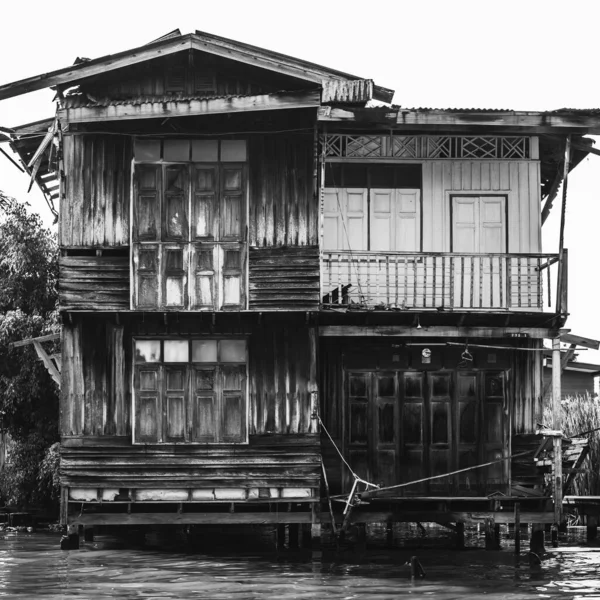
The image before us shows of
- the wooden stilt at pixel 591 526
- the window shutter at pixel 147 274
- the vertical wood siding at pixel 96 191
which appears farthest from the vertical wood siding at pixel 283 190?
the wooden stilt at pixel 591 526

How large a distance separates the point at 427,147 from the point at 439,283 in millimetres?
2616

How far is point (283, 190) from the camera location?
863 inches

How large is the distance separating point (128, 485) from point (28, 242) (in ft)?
36.5

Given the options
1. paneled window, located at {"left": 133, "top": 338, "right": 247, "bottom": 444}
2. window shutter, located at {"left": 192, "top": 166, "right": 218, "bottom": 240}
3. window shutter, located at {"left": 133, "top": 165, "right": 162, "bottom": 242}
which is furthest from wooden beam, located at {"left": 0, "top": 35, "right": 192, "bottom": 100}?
paneled window, located at {"left": 133, "top": 338, "right": 247, "bottom": 444}

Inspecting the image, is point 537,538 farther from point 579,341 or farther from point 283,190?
point 283,190

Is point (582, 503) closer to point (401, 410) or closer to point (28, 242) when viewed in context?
point (401, 410)

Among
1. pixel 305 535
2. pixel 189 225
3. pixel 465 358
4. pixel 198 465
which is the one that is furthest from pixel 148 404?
pixel 465 358

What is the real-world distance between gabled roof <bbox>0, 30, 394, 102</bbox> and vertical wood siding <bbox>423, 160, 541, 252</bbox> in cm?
279

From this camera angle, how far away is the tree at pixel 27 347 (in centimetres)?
2995

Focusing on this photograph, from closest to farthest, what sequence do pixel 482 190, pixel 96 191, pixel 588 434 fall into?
1. pixel 96 191
2. pixel 482 190
3. pixel 588 434

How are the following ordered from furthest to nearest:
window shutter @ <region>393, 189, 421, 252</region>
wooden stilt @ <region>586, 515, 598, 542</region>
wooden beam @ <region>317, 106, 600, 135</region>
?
wooden stilt @ <region>586, 515, 598, 542</region>, window shutter @ <region>393, 189, 421, 252</region>, wooden beam @ <region>317, 106, 600, 135</region>

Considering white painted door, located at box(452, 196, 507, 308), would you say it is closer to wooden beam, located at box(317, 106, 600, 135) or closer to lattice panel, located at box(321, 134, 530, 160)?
lattice panel, located at box(321, 134, 530, 160)

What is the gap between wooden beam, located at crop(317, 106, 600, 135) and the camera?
21891 mm

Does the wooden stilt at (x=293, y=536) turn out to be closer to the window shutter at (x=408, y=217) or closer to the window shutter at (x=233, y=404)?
the window shutter at (x=233, y=404)
